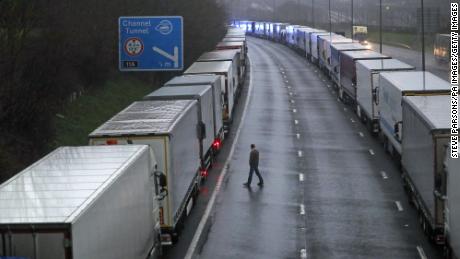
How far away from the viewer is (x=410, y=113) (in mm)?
24234

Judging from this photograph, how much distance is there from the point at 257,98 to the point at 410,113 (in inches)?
1362

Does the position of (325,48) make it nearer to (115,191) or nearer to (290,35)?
(290,35)

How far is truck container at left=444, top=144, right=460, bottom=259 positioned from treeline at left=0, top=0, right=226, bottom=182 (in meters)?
10.8

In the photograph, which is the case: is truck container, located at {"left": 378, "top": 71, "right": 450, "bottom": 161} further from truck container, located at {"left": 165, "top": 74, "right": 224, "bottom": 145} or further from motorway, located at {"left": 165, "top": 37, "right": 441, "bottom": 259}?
truck container, located at {"left": 165, "top": 74, "right": 224, "bottom": 145}

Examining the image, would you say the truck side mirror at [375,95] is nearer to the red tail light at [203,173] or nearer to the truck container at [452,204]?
the red tail light at [203,173]

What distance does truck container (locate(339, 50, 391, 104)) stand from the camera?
4703 cm

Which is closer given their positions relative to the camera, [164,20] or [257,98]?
[164,20]

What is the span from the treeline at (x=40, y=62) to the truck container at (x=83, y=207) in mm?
6743

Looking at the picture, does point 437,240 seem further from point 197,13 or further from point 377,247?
point 197,13

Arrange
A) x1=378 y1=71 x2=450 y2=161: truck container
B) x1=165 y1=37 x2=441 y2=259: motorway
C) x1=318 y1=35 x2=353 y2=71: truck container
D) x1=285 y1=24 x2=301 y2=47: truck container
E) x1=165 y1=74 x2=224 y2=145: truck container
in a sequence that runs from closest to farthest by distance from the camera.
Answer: x1=165 y1=37 x2=441 y2=259: motorway < x1=378 y1=71 x2=450 y2=161: truck container < x1=165 y1=74 x2=224 y2=145: truck container < x1=318 y1=35 x2=353 y2=71: truck container < x1=285 y1=24 x2=301 y2=47: truck container

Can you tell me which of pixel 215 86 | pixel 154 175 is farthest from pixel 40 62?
pixel 154 175

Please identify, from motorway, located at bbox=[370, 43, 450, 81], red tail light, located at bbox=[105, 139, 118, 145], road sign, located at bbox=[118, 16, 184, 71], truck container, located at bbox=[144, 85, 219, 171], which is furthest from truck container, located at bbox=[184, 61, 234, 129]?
motorway, located at bbox=[370, 43, 450, 81]

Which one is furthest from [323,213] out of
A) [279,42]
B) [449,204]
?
[279,42]

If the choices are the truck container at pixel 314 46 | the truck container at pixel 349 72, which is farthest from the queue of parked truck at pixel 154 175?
the truck container at pixel 314 46
